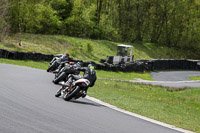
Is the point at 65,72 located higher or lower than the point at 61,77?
higher

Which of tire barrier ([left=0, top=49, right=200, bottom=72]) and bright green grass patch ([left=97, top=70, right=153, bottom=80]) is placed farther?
bright green grass patch ([left=97, top=70, right=153, bottom=80])

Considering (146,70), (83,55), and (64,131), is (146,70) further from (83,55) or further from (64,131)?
(64,131)

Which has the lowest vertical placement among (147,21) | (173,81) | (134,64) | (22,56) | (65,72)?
(173,81)

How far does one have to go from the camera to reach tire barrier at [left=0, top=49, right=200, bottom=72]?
2695 cm

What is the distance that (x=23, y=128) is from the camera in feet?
19.6

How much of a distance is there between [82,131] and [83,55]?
1373 inches

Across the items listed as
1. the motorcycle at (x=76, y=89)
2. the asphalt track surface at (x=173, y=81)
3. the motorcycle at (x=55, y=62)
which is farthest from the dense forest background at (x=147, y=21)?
the motorcycle at (x=76, y=89)

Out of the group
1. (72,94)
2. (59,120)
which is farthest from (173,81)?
(59,120)

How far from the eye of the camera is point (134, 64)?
3847 cm

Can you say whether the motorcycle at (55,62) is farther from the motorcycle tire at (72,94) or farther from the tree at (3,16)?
the tree at (3,16)

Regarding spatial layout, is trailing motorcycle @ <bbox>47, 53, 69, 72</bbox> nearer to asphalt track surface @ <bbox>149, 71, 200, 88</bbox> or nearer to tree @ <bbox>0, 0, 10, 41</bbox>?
asphalt track surface @ <bbox>149, 71, 200, 88</bbox>

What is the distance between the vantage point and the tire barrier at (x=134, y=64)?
26947 mm

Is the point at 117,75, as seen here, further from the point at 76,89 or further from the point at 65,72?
the point at 76,89

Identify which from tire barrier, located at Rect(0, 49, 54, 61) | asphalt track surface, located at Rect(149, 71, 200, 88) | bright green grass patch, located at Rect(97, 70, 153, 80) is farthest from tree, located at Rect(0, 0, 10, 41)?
asphalt track surface, located at Rect(149, 71, 200, 88)
